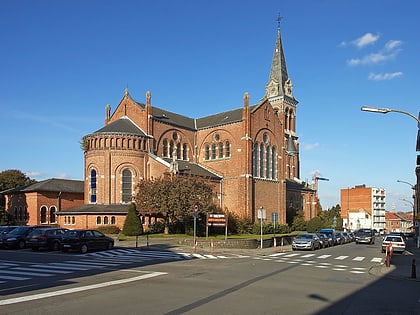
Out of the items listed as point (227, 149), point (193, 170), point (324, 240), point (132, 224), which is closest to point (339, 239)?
point (324, 240)

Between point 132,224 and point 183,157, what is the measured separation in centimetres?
1811

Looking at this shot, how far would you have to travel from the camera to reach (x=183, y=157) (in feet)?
194

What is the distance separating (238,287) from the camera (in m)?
14.2

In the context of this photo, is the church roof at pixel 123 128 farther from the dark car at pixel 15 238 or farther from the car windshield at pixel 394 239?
the car windshield at pixel 394 239

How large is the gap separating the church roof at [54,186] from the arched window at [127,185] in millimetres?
10643

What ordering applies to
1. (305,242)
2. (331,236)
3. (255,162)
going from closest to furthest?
(305,242)
(331,236)
(255,162)

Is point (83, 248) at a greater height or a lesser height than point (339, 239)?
greater

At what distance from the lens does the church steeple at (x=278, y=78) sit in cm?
8669

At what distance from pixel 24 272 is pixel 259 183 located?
41.1 m

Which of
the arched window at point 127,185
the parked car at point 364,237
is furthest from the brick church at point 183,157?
the parked car at point 364,237

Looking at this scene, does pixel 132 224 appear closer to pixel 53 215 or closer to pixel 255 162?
pixel 53 215

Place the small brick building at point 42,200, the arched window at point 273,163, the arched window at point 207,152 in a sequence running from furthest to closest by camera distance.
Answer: the arched window at point 207,152
the arched window at point 273,163
the small brick building at point 42,200

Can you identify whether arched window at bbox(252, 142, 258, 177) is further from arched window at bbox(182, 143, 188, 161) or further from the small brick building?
the small brick building

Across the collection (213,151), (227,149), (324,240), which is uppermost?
(227,149)
